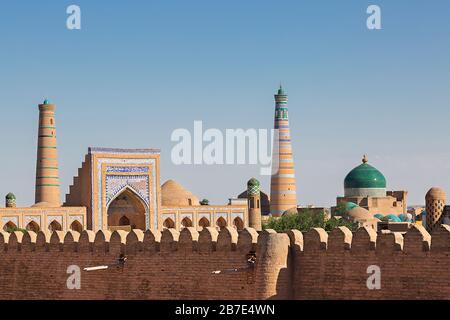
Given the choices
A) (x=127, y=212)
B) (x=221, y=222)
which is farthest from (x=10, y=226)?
(x=221, y=222)

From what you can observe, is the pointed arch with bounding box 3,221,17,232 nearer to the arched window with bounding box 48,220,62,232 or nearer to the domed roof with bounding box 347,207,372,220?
the arched window with bounding box 48,220,62,232

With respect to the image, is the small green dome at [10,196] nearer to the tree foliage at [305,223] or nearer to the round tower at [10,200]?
the round tower at [10,200]

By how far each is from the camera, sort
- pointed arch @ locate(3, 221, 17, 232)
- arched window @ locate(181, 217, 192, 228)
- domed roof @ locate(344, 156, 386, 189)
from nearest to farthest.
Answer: pointed arch @ locate(3, 221, 17, 232)
arched window @ locate(181, 217, 192, 228)
domed roof @ locate(344, 156, 386, 189)

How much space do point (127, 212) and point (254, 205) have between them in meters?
12.6

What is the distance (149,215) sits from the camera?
56.2 metres

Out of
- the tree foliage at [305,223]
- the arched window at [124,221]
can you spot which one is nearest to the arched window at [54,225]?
the arched window at [124,221]

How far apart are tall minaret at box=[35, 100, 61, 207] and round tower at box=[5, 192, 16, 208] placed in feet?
7.66

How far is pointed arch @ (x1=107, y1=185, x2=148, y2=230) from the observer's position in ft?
184

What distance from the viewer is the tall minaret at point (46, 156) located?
6041 cm

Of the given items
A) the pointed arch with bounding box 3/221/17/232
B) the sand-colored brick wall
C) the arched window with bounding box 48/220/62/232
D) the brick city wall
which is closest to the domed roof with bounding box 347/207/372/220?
the arched window with bounding box 48/220/62/232

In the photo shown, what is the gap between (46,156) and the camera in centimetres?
6044

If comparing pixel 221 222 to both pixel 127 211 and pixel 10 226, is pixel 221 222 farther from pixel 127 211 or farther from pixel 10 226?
pixel 10 226
